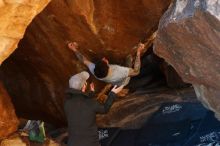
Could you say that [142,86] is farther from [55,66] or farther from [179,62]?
[179,62]

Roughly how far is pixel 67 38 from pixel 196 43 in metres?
2.33

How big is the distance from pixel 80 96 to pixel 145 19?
1.51 metres

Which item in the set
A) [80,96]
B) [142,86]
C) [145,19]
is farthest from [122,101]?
[80,96]

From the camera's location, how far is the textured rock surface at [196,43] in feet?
10.3

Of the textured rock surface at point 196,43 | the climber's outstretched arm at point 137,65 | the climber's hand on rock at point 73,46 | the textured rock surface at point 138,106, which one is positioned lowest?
the textured rock surface at point 138,106

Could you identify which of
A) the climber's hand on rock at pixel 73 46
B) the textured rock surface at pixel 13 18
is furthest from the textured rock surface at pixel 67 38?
the textured rock surface at pixel 13 18

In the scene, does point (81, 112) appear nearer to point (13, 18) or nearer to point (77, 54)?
point (13, 18)

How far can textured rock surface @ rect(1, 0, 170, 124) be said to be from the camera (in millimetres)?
5250

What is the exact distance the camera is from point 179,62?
3.82 meters

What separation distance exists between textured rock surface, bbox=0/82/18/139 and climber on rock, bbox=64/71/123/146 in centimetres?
107

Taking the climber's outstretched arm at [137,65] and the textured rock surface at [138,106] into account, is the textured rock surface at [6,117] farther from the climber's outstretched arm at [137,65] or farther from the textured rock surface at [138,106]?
the climber's outstretched arm at [137,65]

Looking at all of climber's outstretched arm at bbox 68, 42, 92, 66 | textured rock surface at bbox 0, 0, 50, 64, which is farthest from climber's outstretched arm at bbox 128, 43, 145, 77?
textured rock surface at bbox 0, 0, 50, 64

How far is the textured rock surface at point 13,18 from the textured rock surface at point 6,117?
4.60 feet

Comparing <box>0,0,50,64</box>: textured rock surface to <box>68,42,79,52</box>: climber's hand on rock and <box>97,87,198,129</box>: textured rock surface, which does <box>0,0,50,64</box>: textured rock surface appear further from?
<box>97,87,198,129</box>: textured rock surface
